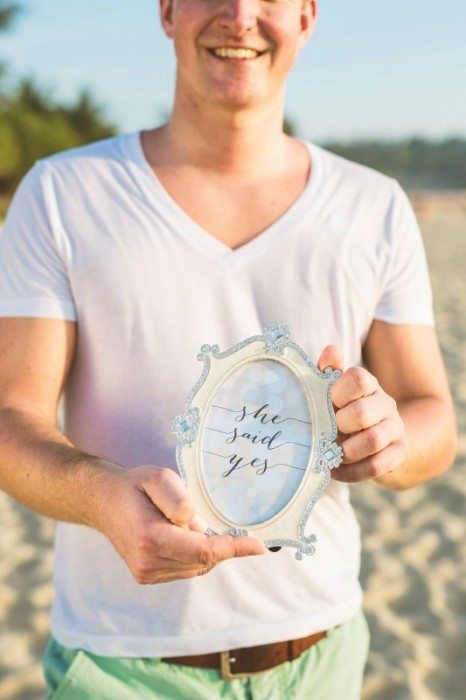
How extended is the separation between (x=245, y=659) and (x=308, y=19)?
1438mm

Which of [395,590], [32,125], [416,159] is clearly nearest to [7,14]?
[32,125]

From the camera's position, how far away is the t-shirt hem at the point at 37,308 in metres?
1.80

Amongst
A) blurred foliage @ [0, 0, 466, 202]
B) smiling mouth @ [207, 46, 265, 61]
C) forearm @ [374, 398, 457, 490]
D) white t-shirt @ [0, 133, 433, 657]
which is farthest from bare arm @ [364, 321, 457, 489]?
blurred foliage @ [0, 0, 466, 202]

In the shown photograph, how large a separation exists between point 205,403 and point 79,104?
1319 inches

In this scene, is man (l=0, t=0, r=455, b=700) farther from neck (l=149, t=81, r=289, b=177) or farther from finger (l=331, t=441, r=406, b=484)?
finger (l=331, t=441, r=406, b=484)

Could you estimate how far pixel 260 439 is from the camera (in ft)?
4.91

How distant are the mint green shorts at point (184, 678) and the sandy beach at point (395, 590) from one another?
1676mm

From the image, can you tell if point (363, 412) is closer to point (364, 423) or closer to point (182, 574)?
point (364, 423)

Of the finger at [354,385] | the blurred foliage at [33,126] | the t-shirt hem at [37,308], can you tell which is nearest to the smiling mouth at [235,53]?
the t-shirt hem at [37,308]

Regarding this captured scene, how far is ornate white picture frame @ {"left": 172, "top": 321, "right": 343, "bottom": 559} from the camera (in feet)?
4.80

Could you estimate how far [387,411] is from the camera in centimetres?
149

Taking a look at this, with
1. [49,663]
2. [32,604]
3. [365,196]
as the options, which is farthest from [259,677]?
[32,604]

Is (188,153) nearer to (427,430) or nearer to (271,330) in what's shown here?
(271,330)

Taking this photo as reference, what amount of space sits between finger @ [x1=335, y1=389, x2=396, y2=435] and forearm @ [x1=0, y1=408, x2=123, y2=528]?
1.28ft
